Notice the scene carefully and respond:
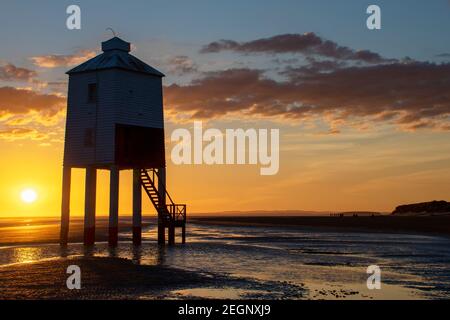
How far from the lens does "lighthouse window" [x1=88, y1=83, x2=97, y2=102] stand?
39.3 metres

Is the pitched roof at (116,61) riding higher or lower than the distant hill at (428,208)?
higher

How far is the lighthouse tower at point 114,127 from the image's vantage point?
38.5 metres

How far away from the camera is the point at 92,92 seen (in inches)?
1558

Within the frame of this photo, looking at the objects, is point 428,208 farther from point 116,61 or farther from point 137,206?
point 116,61

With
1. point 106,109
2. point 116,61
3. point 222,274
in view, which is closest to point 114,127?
point 106,109

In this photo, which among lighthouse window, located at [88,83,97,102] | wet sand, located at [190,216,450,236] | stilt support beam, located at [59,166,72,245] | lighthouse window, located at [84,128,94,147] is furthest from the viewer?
wet sand, located at [190,216,450,236]

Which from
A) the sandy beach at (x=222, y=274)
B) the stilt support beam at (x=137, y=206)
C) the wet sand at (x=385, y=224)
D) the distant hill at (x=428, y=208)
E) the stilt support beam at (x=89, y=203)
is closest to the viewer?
the sandy beach at (x=222, y=274)

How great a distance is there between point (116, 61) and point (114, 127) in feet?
14.2

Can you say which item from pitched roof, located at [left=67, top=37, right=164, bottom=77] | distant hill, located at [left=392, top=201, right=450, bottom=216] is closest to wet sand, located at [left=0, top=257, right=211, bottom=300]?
pitched roof, located at [left=67, top=37, right=164, bottom=77]

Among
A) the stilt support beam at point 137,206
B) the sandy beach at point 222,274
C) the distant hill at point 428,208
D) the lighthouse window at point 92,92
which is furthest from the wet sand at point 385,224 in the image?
the distant hill at point 428,208

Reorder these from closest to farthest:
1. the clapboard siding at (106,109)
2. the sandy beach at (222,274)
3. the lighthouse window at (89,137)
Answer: the sandy beach at (222,274) < the clapboard siding at (106,109) < the lighthouse window at (89,137)

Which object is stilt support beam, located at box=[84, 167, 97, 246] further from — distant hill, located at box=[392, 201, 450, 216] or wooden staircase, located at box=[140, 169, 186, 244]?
distant hill, located at box=[392, 201, 450, 216]

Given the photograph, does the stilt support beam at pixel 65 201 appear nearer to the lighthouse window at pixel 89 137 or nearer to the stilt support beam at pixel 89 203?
the stilt support beam at pixel 89 203
